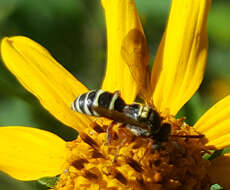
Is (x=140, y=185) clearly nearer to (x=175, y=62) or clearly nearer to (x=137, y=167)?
(x=137, y=167)

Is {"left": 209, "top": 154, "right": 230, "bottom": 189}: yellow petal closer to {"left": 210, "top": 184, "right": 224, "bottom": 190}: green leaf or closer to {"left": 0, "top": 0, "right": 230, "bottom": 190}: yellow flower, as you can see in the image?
{"left": 0, "top": 0, "right": 230, "bottom": 190}: yellow flower

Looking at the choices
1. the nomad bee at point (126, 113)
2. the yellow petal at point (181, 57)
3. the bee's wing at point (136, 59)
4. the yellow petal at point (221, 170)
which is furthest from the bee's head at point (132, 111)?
the yellow petal at point (221, 170)

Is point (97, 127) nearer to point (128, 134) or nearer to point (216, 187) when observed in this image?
point (128, 134)

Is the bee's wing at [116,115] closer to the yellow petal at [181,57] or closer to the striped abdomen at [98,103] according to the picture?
the striped abdomen at [98,103]

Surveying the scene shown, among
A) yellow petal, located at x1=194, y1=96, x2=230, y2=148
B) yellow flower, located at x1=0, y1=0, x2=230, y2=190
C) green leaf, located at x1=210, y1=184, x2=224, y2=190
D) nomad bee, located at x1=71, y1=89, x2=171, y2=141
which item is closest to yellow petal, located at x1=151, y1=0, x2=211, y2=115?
yellow flower, located at x1=0, y1=0, x2=230, y2=190

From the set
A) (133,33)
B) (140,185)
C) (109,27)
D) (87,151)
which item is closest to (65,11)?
(109,27)

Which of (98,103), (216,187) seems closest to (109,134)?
(98,103)
